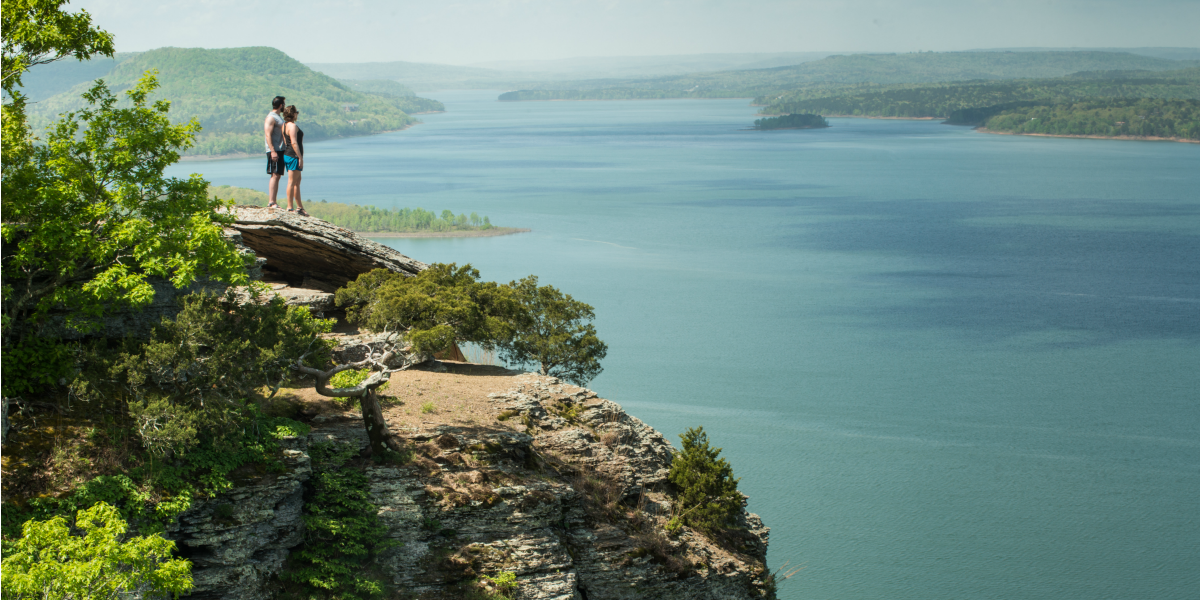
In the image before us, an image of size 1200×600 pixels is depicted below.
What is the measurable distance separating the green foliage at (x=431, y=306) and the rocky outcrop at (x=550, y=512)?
6.96ft

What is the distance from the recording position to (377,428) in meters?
18.3

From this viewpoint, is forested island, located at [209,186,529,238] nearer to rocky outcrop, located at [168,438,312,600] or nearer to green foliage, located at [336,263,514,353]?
green foliage, located at [336,263,514,353]

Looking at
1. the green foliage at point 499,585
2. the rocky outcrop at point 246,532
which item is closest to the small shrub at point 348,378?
the rocky outcrop at point 246,532

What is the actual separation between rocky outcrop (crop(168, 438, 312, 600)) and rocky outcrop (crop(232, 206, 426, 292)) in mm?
9060

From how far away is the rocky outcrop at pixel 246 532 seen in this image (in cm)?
1598

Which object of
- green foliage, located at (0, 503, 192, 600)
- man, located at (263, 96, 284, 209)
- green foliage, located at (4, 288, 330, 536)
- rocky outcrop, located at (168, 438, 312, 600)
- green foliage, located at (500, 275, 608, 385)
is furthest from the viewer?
green foliage, located at (500, 275, 608, 385)

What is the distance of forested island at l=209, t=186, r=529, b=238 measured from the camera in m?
120

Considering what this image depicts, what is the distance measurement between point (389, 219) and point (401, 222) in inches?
102

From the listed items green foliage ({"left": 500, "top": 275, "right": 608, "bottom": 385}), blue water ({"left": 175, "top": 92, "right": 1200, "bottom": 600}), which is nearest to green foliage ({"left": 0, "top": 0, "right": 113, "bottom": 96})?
green foliage ({"left": 500, "top": 275, "right": 608, "bottom": 385})

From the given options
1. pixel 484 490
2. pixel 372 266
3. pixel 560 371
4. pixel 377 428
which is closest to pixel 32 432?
pixel 377 428

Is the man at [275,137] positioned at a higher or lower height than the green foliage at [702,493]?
higher

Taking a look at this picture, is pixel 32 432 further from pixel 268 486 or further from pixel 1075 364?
pixel 1075 364

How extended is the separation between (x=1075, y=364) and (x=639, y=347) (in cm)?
3330

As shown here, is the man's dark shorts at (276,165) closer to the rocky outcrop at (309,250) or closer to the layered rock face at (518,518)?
the rocky outcrop at (309,250)
